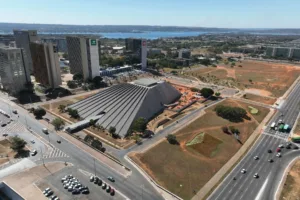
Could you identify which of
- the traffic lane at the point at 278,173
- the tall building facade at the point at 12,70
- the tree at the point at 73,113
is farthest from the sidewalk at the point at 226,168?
the tall building facade at the point at 12,70

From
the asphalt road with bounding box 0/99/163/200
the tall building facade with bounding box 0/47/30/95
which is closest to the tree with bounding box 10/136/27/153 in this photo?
the asphalt road with bounding box 0/99/163/200

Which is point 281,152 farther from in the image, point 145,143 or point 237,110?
point 145,143

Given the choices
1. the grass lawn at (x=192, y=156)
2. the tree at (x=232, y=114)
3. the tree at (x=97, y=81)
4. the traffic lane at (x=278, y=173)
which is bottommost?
the traffic lane at (x=278, y=173)

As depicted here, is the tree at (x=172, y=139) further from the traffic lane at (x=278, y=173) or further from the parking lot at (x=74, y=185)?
the traffic lane at (x=278, y=173)

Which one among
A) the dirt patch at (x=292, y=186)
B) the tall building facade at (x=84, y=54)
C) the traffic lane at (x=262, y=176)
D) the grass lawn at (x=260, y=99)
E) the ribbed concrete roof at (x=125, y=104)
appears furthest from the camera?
the tall building facade at (x=84, y=54)

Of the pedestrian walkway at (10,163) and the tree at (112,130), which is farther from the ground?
the tree at (112,130)

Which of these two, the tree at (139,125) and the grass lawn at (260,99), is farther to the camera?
the grass lawn at (260,99)

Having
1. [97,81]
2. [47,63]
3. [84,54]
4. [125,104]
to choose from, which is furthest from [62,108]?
[84,54]
